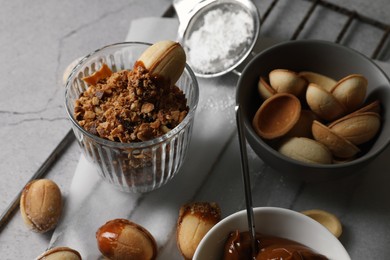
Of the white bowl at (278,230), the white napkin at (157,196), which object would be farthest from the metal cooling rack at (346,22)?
the white bowl at (278,230)

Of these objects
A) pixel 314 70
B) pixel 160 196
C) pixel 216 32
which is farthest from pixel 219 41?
pixel 160 196

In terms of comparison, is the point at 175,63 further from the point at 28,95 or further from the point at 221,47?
the point at 28,95

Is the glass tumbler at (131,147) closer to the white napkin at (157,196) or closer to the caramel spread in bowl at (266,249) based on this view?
the white napkin at (157,196)

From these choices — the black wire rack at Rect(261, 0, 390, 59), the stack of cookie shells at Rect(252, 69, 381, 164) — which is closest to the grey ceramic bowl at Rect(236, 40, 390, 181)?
the stack of cookie shells at Rect(252, 69, 381, 164)

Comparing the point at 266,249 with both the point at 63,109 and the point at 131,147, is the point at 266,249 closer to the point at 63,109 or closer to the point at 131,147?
the point at 131,147


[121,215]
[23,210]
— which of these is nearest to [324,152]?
[121,215]

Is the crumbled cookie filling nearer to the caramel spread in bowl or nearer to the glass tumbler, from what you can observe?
the glass tumbler

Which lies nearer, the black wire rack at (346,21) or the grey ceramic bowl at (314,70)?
the grey ceramic bowl at (314,70)
